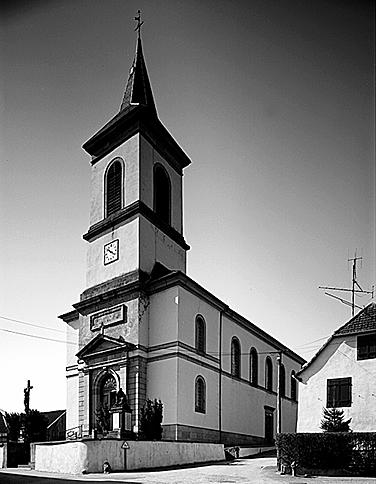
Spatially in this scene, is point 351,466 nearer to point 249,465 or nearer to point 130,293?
point 249,465

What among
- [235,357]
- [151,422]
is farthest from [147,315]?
[235,357]

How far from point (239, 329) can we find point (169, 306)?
996 centimetres

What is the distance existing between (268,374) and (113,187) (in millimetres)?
19592

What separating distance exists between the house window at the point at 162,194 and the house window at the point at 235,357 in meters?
9.36

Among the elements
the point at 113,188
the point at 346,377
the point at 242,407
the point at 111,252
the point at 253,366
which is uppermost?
the point at 113,188

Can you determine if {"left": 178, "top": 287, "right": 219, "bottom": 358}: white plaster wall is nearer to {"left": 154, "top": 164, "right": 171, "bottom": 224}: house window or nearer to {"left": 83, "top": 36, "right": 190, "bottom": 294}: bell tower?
{"left": 83, "top": 36, "right": 190, "bottom": 294}: bell tower

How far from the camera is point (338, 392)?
25312mm

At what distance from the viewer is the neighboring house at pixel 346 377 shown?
24400 mm

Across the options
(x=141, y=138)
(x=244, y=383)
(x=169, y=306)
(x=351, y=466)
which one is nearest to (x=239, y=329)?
(x=244, y=383)

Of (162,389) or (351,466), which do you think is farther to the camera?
(162,389)

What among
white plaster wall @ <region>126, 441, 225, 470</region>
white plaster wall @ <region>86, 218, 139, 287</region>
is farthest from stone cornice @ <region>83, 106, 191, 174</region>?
white plaster wall @ <region>126, 441, 225, 470</region>

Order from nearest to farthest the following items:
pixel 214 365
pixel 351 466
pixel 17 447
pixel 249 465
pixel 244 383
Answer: pixel 351 466
pixel 249 465
pixel 17 447
pixel 214 365
pixel 244 383

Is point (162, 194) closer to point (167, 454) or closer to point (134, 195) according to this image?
point (134, 195)

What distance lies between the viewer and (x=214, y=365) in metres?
35.6
